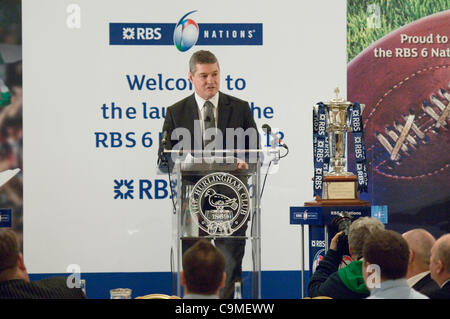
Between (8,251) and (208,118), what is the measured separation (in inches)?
118

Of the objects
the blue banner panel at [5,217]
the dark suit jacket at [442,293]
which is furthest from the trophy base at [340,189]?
the blue banner panel at [5,217]

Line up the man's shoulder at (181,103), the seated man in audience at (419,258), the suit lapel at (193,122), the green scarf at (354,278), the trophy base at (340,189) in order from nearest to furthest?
the green scarf at (354,278) < the seated man in audience at (419,258) < the trophy base at (340,189) < the suit lapel at (193,122) < the man's shoulder at (181,103)

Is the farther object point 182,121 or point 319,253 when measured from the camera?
point 182,121

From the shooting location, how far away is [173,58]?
639 centimetres

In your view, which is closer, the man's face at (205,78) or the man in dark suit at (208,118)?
the man in dark suit at (208,118)

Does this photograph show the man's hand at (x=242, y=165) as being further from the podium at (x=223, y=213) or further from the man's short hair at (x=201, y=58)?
the man's short hair at (x=201, y=58)

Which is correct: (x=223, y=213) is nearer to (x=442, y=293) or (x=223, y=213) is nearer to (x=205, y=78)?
(x=442, y=293)

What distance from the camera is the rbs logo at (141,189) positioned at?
632 centimetres

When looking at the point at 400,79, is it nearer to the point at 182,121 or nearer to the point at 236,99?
the point at 236,99

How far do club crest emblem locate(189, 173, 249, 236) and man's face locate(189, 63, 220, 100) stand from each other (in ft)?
5.13

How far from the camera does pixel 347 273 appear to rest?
136 inches

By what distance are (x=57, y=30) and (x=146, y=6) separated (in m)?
0.77

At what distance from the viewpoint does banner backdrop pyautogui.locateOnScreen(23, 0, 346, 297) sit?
627 cm

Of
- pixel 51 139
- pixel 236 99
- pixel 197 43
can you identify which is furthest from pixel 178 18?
pixel 51 139
